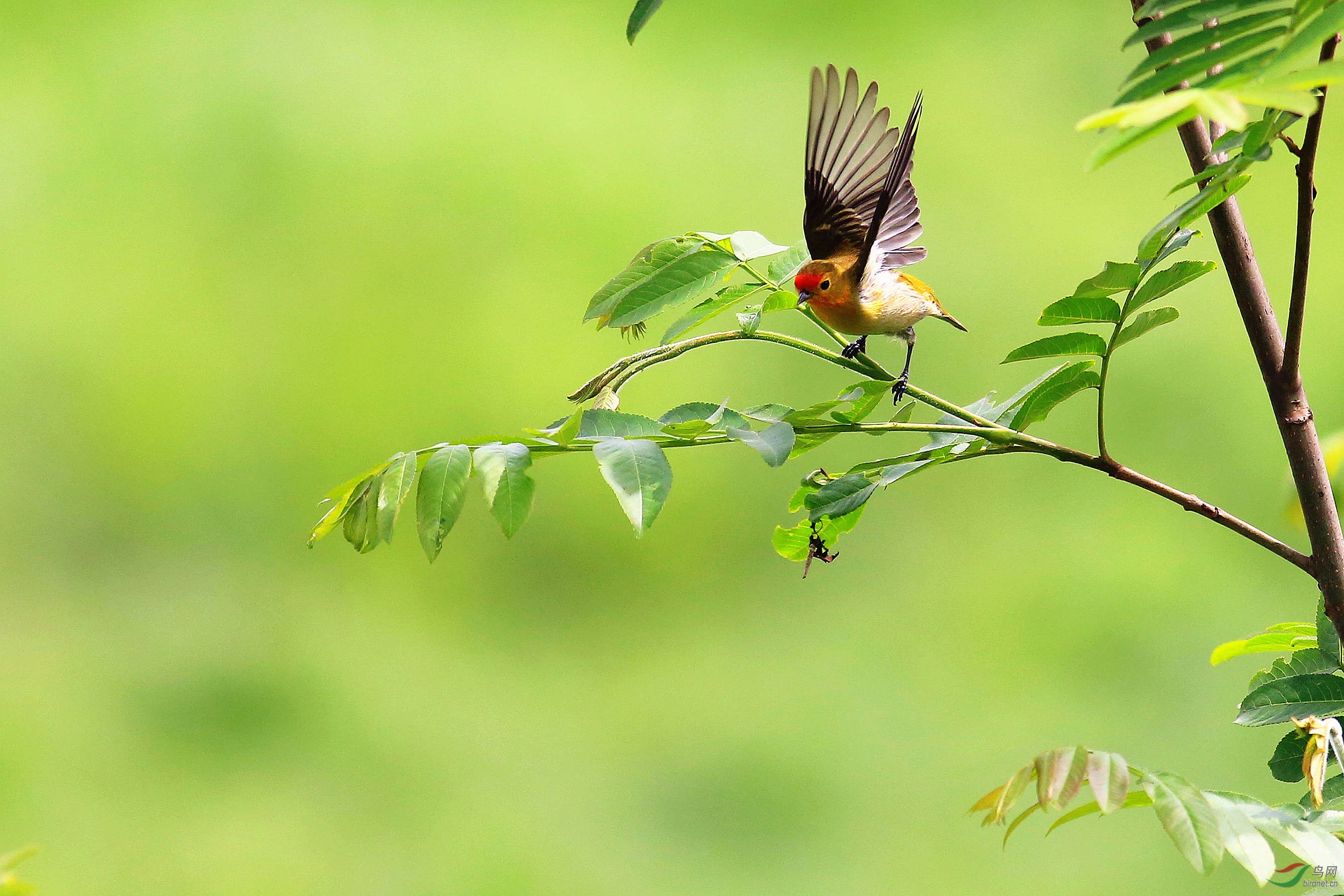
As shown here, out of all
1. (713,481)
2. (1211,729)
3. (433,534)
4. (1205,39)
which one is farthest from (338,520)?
(1211,729)

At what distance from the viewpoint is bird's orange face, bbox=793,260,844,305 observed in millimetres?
727

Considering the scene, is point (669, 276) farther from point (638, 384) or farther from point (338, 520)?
point (638, 384)

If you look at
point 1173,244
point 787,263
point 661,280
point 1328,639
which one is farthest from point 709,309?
point 1328,639

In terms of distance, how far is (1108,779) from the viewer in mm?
421

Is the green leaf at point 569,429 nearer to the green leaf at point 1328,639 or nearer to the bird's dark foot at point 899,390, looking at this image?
the bird's dark foot at point 899,390

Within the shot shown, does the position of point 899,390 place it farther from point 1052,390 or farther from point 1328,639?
point 1328,639

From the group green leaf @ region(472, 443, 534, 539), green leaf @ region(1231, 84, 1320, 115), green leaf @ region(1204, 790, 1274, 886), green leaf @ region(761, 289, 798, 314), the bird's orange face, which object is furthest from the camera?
the bird's orange face

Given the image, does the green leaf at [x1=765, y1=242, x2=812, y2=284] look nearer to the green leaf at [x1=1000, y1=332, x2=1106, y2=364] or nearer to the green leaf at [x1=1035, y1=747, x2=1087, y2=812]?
the green leaf at [x1=1000, y1=332, x2=1106, y2=364]

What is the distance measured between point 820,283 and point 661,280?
7.2 inches

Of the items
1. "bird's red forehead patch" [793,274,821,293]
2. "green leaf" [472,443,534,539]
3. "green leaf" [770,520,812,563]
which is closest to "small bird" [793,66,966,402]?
"bird's red forehead patch" [793,274,821,293]

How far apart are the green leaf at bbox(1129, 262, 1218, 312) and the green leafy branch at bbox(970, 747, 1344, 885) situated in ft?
0.77

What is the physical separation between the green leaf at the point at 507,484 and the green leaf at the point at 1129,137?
286 mm

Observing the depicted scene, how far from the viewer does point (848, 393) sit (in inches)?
22.9

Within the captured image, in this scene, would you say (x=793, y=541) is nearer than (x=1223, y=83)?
No
